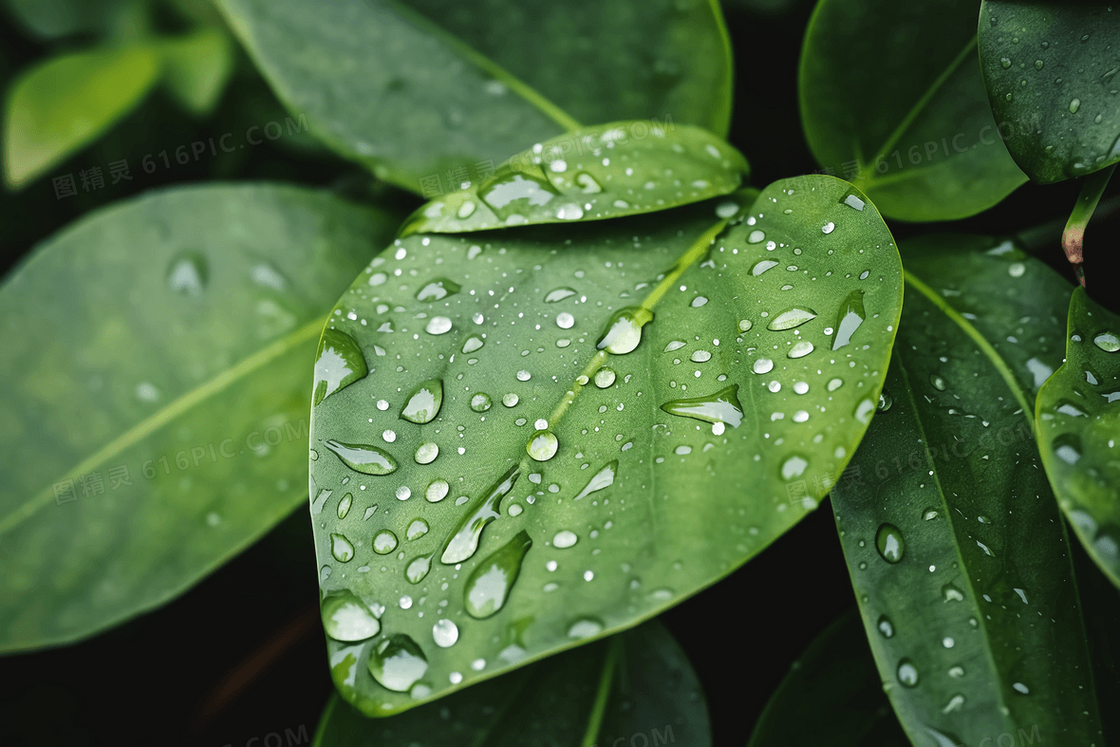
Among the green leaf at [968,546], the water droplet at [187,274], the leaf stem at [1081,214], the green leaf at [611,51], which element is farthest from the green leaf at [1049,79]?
the water droplet at [187,274]

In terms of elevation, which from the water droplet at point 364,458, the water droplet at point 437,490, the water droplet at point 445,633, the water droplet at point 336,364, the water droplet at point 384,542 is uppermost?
the water droplet at point 336,364

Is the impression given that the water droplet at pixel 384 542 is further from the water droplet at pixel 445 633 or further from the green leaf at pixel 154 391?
the green leaf at pixel 154 391

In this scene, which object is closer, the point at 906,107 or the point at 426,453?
the point at 426,453

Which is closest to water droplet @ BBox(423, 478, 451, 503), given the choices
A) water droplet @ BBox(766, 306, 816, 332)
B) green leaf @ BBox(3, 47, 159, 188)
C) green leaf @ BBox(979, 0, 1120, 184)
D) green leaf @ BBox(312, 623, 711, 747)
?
water droplet @ BBox(766, 306, 816, 332)

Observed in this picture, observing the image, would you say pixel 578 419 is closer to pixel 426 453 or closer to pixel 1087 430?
pixel 426 453

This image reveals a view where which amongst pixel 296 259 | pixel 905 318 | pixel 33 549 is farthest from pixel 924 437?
pixel 33 549

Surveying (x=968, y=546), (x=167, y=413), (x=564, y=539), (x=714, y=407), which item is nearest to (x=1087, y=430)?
(x=968, y=546)

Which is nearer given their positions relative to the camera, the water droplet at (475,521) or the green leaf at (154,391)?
the water droplet at (475,521)
